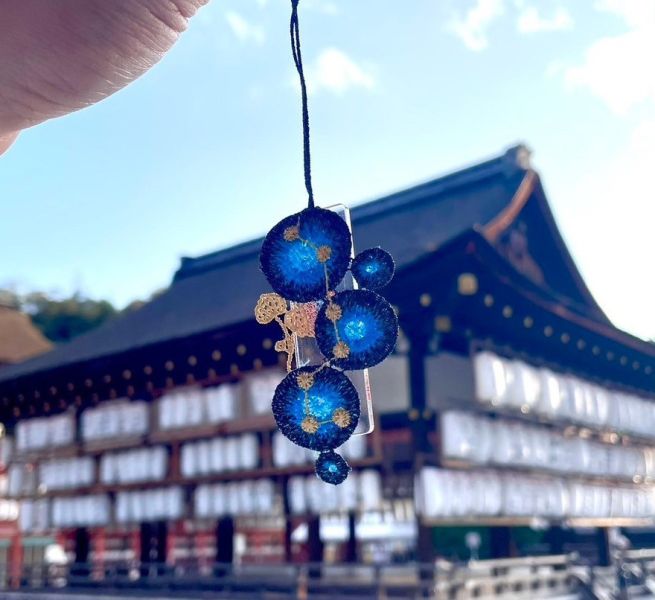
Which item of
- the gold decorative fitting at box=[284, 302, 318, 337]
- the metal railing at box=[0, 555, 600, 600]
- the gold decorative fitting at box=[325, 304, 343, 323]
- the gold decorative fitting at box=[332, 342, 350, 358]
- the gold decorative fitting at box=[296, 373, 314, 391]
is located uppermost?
the gold decorative fitting at box=[284, 302, 318, 337]

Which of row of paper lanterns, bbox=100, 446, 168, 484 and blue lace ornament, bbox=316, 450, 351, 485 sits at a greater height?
row of paper lanterns, bbox=100, 446, 168, 484

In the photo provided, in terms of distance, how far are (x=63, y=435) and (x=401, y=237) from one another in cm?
695

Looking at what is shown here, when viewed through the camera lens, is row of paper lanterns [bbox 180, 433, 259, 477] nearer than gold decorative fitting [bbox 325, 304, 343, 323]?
No

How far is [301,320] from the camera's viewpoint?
4.39 feet

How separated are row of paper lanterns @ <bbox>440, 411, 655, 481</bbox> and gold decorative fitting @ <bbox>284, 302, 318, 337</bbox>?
7.82 meters

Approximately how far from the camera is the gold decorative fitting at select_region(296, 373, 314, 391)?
120 cm

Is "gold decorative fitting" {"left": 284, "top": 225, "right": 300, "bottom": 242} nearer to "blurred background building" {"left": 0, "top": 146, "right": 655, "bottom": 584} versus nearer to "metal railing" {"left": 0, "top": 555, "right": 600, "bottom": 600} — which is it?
"blurred background building" {"left": 0, "top": 146, "right": 655, "bottom": 584}

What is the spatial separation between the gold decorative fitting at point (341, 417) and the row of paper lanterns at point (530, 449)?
793 centimetres

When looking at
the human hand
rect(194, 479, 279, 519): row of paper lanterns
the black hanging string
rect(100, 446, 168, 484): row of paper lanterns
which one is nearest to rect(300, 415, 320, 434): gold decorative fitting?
the black hanging string

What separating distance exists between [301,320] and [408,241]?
11.2m

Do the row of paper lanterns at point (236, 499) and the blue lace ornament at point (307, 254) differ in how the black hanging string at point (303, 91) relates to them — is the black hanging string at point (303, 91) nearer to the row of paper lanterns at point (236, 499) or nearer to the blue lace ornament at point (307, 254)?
the blue lace ornament at point (307, 254)

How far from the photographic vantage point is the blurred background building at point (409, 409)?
9.22 metres

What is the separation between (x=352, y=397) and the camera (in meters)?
1.20

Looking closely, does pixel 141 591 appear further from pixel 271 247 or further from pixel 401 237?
pixel 271 247
